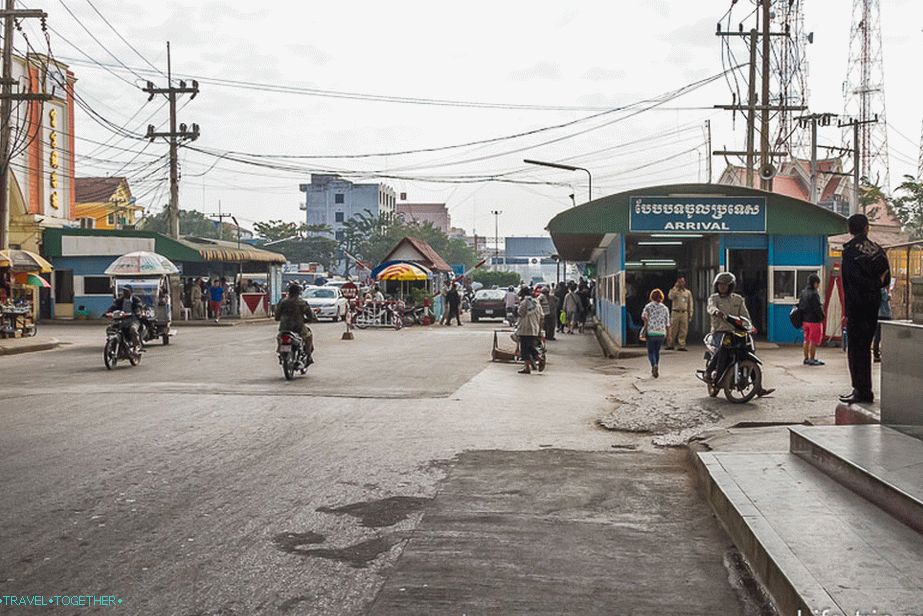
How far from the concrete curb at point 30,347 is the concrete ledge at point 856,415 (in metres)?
20.8

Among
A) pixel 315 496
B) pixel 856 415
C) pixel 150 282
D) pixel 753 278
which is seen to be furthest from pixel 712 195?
pixel 315 496

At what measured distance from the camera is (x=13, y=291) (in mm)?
29625

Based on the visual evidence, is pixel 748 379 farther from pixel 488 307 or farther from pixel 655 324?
pixel 488 307

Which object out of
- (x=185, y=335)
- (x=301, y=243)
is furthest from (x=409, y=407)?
(x=301, y=243)

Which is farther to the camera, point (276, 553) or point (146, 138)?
point (146, 138)

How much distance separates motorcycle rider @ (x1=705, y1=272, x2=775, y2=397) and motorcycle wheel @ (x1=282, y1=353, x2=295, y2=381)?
711 centimetres

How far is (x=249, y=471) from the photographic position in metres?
8.55

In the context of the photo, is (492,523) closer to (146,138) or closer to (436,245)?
(146,138)

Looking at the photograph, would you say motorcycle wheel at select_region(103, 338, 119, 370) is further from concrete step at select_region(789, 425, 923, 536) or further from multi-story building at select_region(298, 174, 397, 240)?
multi-story building at select_region(298, 174, 397, 240)

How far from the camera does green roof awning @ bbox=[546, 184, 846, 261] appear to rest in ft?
77.3

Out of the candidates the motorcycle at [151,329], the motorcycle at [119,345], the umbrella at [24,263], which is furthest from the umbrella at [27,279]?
the motorcycle at [119,345]

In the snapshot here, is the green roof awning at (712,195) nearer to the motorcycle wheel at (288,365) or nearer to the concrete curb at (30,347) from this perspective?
the motorcycle wheel at (288,365)

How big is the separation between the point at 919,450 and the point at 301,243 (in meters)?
88.8

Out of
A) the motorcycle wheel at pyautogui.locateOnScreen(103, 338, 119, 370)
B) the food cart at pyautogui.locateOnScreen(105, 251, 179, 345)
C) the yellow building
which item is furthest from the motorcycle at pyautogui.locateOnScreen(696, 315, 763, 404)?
the yellow building
